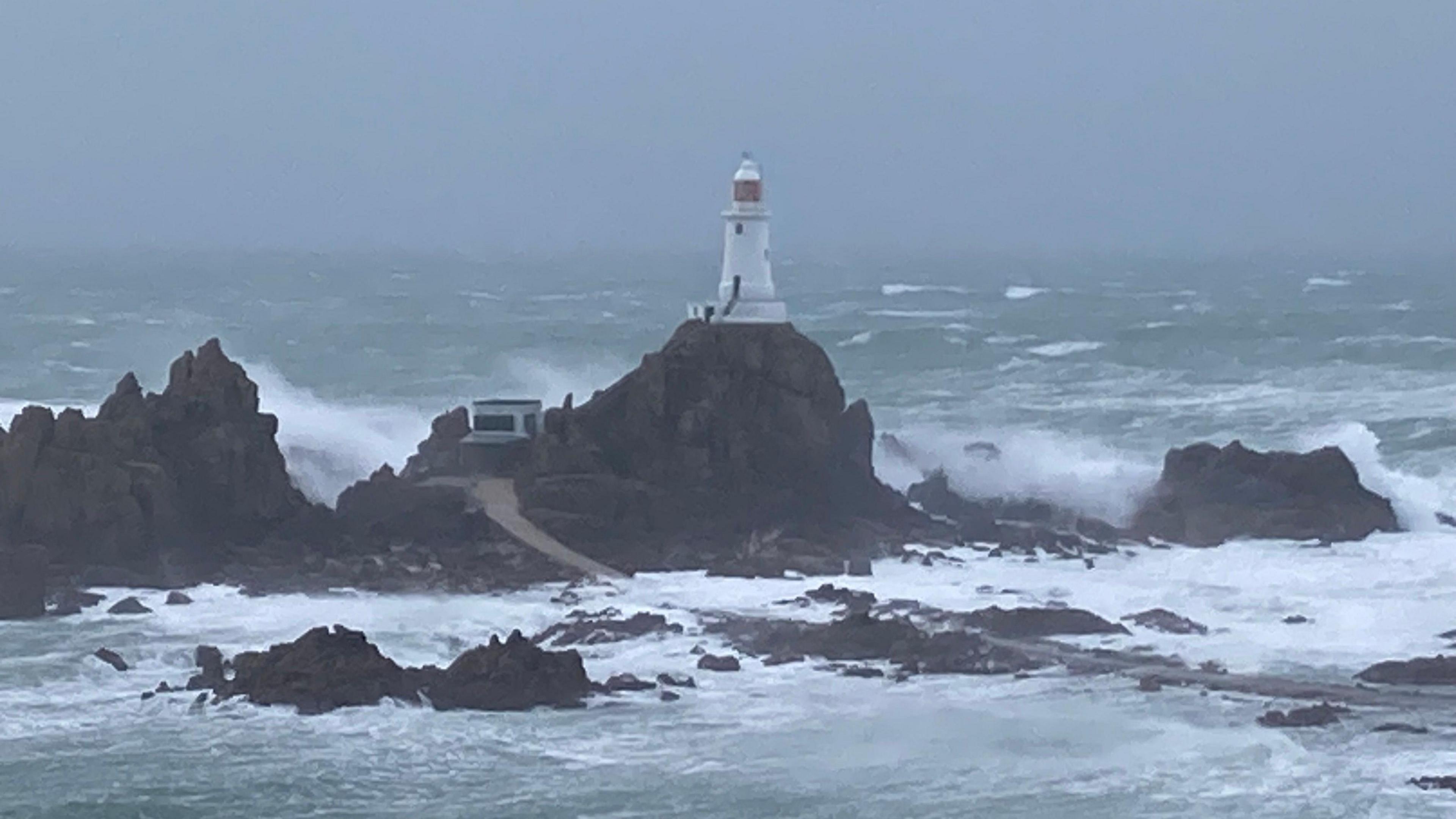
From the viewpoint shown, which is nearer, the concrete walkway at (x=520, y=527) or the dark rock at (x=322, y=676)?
the dark rock at (x=322, y=676)

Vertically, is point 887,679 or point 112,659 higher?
point 112,659

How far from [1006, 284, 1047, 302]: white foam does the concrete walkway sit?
61141 mm

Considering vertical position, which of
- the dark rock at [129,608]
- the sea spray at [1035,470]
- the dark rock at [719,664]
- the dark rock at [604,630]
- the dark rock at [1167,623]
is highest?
the sea spray at [1035,470]

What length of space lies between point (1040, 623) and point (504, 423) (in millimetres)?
11033

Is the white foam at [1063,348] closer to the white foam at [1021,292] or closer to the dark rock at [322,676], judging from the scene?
the white foam at [1021,292]

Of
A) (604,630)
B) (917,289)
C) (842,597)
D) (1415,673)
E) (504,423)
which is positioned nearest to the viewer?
(1415,673)

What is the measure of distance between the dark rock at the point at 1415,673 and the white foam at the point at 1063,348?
38572mm

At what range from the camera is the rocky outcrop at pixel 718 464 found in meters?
37.2

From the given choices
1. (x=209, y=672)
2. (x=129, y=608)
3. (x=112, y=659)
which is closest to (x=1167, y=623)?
(x=209, y=672)

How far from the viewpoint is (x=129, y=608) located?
32938 mm

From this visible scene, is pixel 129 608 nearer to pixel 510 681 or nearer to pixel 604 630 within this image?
pixel 604 630

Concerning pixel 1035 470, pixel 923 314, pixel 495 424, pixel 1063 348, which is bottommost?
pixel 1035 470

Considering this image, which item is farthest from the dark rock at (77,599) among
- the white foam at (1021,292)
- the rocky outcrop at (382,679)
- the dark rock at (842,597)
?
the white foam at (1021,292)

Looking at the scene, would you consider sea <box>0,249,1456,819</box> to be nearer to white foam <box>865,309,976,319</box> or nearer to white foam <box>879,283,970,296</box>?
white foam <box>865,309,976,319</box>
